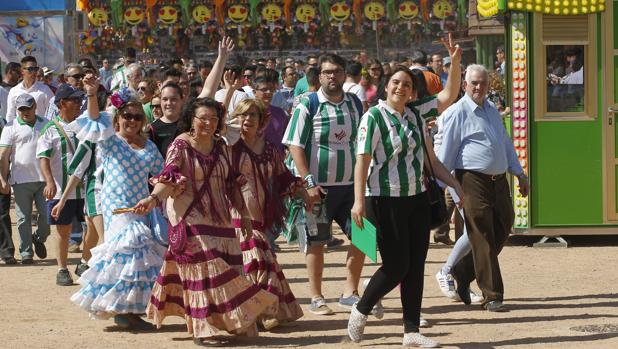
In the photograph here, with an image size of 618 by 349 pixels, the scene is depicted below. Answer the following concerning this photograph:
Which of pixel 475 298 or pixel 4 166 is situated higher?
pixel 4 166

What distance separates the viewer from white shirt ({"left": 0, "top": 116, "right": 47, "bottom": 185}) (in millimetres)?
12836

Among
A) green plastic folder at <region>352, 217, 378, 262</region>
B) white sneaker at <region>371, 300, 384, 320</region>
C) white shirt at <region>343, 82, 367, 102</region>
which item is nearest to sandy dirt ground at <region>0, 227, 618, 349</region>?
white sneaker at <region>371, 300, 384, 320</region>

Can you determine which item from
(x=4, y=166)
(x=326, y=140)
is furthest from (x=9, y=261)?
(x=326, y=140)

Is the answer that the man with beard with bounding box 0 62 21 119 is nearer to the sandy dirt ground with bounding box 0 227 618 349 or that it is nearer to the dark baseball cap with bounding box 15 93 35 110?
the dark baseball cap with bounding box 15 93 35 110

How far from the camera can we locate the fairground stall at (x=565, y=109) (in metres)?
12.3

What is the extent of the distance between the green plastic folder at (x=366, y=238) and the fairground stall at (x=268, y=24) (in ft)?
76.9

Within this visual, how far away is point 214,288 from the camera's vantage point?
794cm

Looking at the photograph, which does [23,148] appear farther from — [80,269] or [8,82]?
[8,82]

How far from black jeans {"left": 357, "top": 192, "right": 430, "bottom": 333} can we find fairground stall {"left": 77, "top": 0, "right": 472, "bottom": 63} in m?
23.4

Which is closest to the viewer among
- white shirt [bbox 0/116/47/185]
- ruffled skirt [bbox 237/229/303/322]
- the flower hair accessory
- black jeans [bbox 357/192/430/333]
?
Answer: black jeans [bbox 357/192/430/333]

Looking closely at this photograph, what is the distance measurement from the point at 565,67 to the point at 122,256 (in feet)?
17.9

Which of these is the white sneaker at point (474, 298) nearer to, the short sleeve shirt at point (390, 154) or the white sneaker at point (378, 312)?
the white sneaker at point (378, 312)

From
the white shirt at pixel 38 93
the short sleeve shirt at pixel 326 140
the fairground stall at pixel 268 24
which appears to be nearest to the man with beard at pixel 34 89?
the white shirt at pixel 38 93

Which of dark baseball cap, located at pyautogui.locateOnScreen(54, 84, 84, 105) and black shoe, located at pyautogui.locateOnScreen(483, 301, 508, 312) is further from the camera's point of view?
dark baseball cap, located at pyautogui.locateOnScreen(54, 84, 84, 105)
